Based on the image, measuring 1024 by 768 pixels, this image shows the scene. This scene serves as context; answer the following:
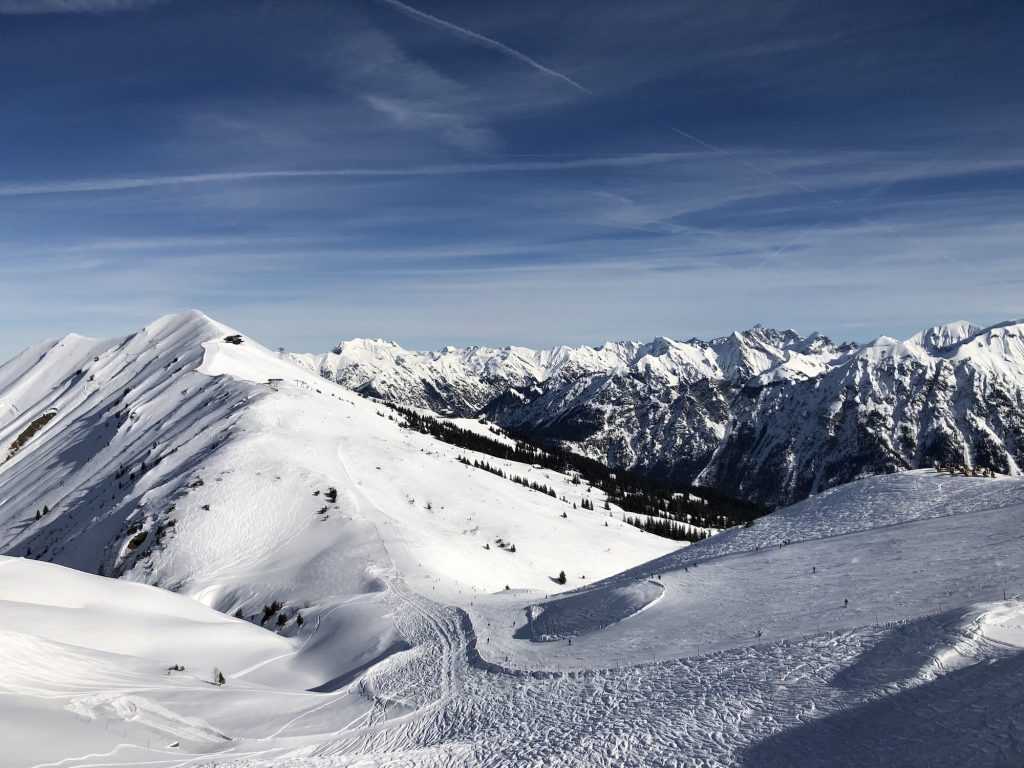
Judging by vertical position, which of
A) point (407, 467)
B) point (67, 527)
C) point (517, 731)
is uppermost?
point (517, 731)

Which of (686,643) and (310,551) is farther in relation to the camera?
(310,551)

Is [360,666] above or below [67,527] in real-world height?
above

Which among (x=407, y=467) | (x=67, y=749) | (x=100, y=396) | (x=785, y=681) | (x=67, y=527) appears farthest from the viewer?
(x=100, y=396)

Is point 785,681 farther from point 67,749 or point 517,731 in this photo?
point 67,749

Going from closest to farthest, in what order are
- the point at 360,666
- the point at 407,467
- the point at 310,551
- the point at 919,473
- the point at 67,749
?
the point at 67,749, the point at 360,666, the point at 919,473, the point at 310,551, the point at 407,467

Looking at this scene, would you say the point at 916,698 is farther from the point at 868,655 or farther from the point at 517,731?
the point at 517,731

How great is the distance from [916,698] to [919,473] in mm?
23357

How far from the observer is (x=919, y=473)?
3184 cm

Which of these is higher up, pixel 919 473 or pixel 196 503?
pixel 919 473

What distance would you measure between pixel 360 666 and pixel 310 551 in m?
23.5

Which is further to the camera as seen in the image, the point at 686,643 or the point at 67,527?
the point at 67,527

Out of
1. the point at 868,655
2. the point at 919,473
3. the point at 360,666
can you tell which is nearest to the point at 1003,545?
the point at 868,655

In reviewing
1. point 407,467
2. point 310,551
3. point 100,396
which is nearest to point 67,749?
point 310,551

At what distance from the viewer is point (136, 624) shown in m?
26.9
